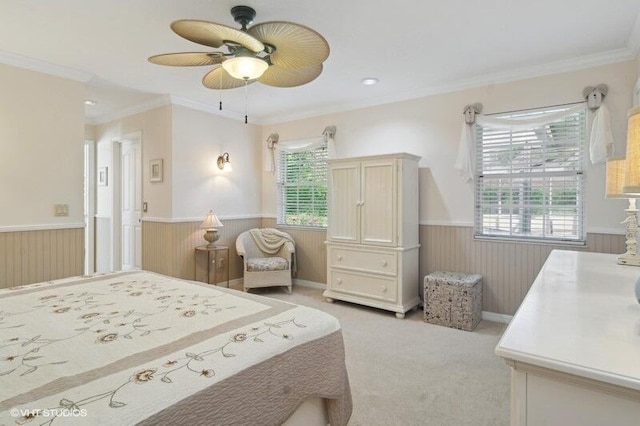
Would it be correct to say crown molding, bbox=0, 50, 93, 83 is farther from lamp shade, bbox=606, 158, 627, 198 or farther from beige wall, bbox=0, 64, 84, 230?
lamp shade, bbox=606, 158, 627, 198

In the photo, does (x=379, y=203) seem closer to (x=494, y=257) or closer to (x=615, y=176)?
(x=494, y=257)

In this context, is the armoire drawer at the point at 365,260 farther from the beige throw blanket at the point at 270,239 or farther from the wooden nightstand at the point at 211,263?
the wooden nightstand at the point at 211,263

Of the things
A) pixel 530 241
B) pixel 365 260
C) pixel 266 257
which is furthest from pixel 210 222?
pixel 530 241

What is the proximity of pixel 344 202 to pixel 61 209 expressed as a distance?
289 centimetres

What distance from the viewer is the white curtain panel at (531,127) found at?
118 inches

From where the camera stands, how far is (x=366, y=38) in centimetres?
277

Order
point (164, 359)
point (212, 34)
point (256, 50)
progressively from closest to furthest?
point (164, 359), point (212, 34), point (256, 50)

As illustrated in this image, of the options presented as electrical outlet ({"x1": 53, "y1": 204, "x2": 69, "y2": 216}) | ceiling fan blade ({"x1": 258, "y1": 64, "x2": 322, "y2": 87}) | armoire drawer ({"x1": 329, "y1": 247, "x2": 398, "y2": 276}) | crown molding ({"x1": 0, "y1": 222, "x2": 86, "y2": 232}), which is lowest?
armoire drawer ({"x1": 329, "y1": 247, "x2": 398, "y2": 276})

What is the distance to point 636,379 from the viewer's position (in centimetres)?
75

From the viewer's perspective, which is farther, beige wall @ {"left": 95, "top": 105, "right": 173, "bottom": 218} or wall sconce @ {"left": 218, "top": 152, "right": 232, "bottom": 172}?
wall sconce @ {"left": 218, "top": 152, "right": 232, "bottom": 172}

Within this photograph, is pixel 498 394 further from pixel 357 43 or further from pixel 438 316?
pixel 357 43

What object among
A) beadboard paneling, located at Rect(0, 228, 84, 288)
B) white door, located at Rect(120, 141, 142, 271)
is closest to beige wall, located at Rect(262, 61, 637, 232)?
white door, located at Rect(120, 141, 142, 271)

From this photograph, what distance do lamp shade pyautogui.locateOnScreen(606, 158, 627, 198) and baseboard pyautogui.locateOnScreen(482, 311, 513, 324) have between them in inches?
71.6

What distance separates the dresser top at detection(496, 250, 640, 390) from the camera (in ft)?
2.67
